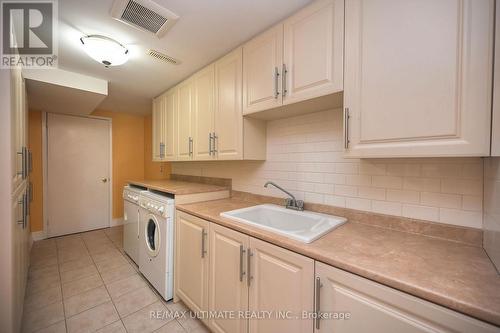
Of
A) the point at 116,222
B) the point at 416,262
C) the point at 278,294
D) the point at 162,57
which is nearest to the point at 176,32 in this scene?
the point at 162,57

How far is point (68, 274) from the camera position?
89.5 inches

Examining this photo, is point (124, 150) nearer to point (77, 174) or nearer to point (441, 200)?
point (77, 174)

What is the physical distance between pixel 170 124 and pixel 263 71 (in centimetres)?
169

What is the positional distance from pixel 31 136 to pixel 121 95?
1.60 m

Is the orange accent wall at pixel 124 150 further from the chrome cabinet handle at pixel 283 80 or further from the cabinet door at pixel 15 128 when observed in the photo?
the chrome cabinet handle at pixel 283 80

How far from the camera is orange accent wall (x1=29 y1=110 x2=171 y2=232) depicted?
3.19m

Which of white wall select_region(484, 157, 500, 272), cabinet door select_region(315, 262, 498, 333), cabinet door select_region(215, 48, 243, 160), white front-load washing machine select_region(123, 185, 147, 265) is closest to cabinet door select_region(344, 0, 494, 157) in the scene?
white wall select_region(484, 157, 500, 272)

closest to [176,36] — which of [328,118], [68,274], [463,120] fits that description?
[328,118]

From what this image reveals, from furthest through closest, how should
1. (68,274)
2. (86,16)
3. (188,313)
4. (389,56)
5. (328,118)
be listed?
1. (68,274)
2. (188,313)
3. (328,118)
4. (86,16)
5. (389,56)

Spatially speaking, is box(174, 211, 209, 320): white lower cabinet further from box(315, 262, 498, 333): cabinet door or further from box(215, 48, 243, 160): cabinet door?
box(315, 262, 498, 333): cabinet door

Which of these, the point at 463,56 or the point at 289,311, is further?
the point at 289,311

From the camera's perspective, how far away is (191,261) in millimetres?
1633

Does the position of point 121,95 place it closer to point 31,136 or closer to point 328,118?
point 31,136

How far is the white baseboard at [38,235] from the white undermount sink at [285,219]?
368cm
